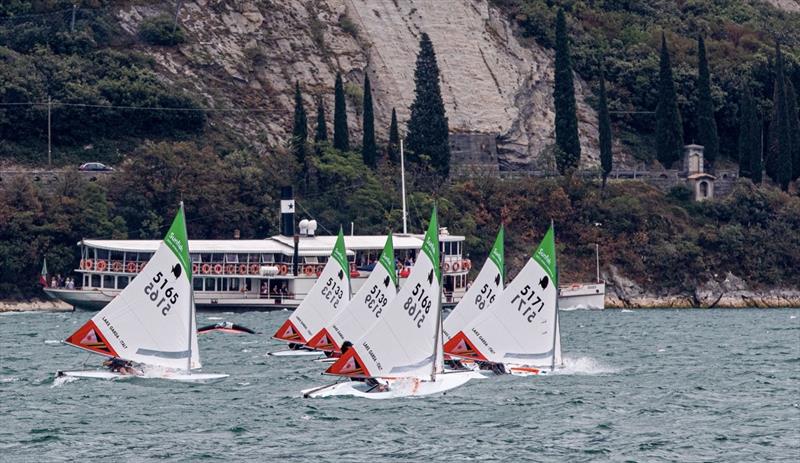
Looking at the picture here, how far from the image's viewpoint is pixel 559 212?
11569 centimetres

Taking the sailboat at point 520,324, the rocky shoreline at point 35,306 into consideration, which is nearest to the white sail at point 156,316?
the sailboat at point 520,324

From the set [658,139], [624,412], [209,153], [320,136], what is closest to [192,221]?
[209,153]

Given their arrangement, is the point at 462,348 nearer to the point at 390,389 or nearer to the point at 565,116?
the point at 390,389

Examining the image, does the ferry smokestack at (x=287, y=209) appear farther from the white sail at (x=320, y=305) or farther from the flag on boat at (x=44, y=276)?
the white sail at (x=320, y=305)

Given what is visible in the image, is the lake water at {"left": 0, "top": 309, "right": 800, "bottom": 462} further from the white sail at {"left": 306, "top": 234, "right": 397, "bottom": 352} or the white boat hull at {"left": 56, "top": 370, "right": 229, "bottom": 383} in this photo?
the white sail at {"left": 306, "top": 234, "right": 397, "bottom": 352}

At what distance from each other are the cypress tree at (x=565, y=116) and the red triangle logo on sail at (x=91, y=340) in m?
66.9

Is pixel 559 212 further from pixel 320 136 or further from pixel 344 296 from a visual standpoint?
pixel 344 296

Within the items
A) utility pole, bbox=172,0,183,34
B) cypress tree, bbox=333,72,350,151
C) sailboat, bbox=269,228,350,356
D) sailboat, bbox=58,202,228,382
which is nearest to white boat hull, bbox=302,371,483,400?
sailboat, bbox=58,202,228,382

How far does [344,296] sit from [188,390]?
49.9 ft

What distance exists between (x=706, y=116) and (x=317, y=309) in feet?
202

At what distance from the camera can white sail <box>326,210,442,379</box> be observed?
5212 cm

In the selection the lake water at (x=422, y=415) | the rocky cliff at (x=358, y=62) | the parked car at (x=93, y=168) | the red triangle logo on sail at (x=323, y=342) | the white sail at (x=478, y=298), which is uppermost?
the rocky cliff at (x=358, y=62)

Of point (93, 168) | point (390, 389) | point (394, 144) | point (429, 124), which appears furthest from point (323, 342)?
point (429, 124)

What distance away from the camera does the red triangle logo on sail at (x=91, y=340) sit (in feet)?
182
